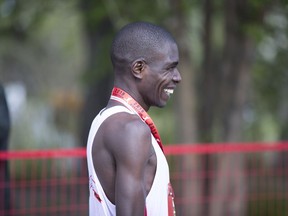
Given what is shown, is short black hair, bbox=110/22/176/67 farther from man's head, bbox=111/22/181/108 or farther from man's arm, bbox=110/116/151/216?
man's arm, bbox=110/116/151/216

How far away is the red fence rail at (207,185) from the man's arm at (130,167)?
3419 millimetres

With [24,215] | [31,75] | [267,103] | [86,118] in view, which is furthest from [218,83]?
[31,75]

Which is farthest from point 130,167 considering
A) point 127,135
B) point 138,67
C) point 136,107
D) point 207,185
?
point 207,185

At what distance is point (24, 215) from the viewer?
6.34 metres

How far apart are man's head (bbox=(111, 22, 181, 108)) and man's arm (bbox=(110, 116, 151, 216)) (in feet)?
0.78

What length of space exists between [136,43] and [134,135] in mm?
382

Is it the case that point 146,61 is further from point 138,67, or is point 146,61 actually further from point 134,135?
point 134,135

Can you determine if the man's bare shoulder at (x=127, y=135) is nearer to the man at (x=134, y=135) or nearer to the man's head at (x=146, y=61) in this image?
the man at (x=134, y=135)

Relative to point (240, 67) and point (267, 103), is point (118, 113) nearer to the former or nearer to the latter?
point (240, 67)

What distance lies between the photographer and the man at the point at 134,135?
8.45ft

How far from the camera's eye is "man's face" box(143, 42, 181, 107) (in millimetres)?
2773

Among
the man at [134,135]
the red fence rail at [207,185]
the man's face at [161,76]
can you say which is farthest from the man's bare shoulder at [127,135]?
the red fence rail at [207,185]

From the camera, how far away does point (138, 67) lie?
2.76 m

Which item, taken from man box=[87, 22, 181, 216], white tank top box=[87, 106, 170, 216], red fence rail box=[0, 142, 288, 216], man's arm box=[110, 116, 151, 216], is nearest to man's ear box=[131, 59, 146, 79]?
man box=[87, 22, 181, 216]
